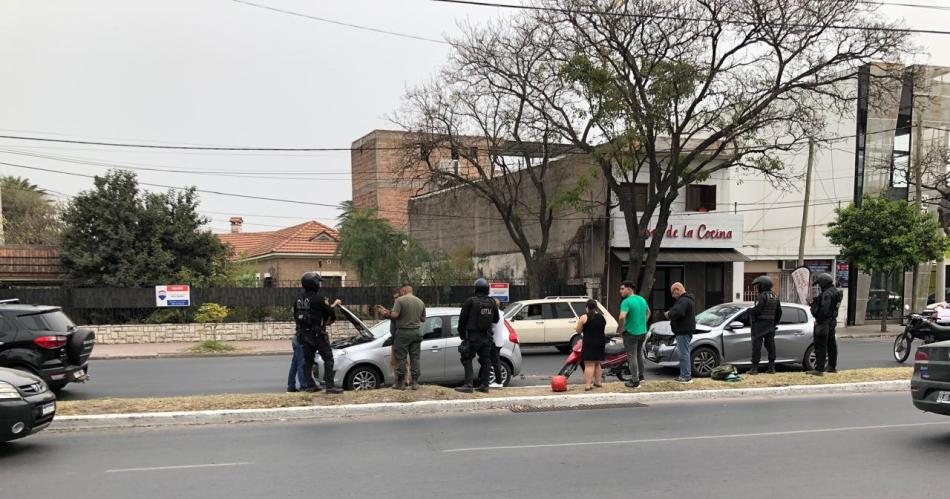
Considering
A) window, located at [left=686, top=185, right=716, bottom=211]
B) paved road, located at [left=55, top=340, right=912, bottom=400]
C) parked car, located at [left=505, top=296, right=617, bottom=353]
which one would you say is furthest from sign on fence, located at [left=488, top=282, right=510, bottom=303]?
window, located at [left=686, top=185, right=716, bottom=211]

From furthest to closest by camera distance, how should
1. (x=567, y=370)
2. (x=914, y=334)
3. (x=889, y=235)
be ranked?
(x=889, y=235) → (x=914, y=334) → (x=567, y=370)

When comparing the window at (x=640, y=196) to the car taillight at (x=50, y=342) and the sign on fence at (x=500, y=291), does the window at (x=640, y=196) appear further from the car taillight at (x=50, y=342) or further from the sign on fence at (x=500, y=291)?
the car taillight at (x=50, y=342)

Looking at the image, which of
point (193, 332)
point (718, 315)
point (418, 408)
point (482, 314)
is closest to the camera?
point (418, 408)

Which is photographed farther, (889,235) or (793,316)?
(889,235)

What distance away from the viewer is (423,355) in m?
A: 11.5

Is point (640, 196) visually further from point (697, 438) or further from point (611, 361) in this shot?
point (697, 438)

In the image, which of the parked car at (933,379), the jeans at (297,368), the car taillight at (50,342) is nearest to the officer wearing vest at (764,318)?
the parked car at (933,379)

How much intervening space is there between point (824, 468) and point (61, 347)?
10916 mm

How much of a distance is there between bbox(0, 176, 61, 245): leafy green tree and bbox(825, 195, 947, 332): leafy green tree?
3968cm

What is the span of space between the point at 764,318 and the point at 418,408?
22.0 feet

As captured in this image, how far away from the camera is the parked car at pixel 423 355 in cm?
1107

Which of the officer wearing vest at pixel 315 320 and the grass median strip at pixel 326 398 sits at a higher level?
the officer wearing vest at pixel 315 320

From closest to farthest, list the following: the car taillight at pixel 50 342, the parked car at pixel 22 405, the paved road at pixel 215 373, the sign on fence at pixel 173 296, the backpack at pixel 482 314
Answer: the parked car at pixel 22 405, the backpack at pixel 482 314, the car taillight at pixel 50 342, the paved road at pixel 215 373, the sign on fence at pixel 173 296

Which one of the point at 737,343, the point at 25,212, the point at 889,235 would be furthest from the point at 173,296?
the point at 25,212
